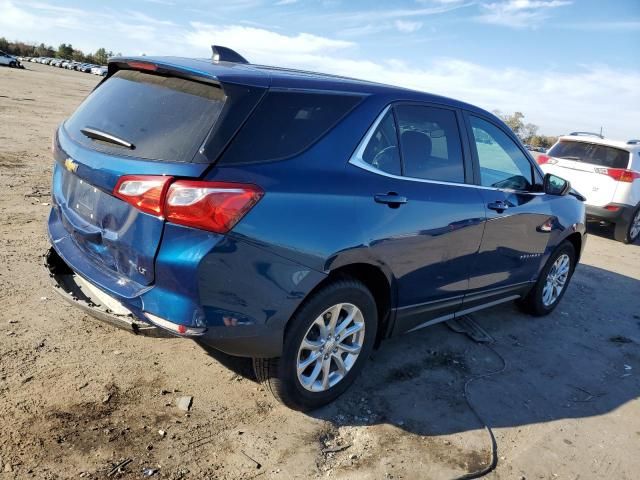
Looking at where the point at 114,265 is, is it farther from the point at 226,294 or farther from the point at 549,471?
the point at 549,471

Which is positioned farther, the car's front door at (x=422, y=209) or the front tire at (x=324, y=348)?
the car's front door at (x=422, y=209)

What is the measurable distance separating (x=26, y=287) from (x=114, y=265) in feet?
6.22

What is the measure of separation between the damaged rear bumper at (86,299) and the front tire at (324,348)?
2.19 feet

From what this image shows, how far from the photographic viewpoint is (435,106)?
3729mm

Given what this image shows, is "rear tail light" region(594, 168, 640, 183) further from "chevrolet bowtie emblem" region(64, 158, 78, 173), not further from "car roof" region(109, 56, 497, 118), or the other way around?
"chevrolet bowtie emblem" region(64, 158, 78, 173)

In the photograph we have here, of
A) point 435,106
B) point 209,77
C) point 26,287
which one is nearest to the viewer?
point 209,77

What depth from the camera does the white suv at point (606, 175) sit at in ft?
29.0

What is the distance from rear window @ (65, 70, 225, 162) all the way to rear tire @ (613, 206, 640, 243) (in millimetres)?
8493

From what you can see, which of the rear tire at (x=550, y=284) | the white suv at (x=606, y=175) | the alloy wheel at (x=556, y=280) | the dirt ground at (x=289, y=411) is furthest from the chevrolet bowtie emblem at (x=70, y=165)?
the white suv at (x=606, y=175)

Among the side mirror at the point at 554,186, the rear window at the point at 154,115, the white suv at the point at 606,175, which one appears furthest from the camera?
the white suv at the point at 606,175

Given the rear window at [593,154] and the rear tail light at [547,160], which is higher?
the rear window at [593,154]

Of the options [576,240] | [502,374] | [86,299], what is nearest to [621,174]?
[576,240]

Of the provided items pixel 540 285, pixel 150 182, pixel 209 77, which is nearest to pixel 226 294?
pixel 150 182

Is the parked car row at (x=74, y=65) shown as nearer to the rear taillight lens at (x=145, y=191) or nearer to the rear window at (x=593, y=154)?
the rear window at (x=593, y=154)
